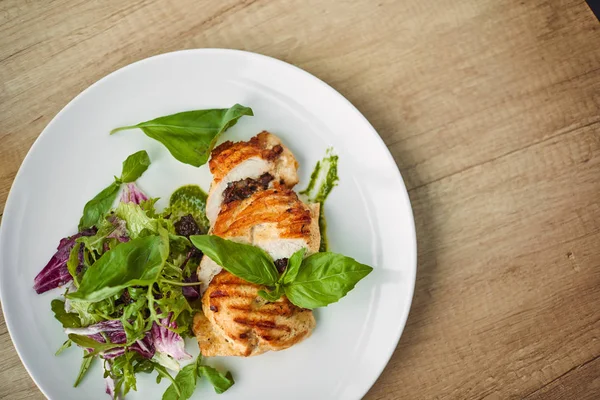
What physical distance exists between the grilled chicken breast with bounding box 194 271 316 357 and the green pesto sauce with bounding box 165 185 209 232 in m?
0.40

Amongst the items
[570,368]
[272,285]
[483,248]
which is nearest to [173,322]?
[272,285]

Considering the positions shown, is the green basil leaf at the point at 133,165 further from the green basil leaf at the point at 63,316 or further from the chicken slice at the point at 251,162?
the green basil leaf at the point at 63,316

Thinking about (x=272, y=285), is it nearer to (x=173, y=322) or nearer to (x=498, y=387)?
(x=173, y=322)

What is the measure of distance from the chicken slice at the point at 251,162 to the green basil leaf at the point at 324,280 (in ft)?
1.62

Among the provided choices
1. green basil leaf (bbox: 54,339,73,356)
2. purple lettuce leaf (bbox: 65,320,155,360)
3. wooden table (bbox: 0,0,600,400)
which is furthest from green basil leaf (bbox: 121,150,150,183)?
green basil leaf (bbox: 54,339,73,356)

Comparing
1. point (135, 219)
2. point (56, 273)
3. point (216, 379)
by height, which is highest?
point (135, 219)

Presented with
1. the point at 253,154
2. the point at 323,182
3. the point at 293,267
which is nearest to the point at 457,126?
the point at 323,182

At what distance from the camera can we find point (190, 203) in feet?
9.36

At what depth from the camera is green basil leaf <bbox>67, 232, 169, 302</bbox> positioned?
2330mm

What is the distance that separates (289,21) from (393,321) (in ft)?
5.45

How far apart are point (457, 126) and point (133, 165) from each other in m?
1.68

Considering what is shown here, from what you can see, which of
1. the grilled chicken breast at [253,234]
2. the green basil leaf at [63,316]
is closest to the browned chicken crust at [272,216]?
the grilled chicken breast at [253,234]

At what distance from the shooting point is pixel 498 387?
2828 mm

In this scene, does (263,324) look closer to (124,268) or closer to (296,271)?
(296,271)
